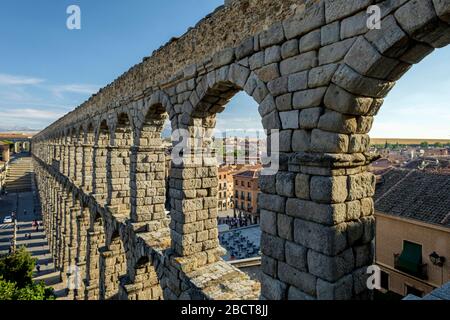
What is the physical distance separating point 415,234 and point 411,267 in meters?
1.27

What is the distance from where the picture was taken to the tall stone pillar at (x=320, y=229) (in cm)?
326

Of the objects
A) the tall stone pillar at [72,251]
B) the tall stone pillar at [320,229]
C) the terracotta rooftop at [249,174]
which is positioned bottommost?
the tall stone pillar at [72,251]

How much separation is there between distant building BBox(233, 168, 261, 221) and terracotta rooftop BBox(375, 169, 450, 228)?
22.9m

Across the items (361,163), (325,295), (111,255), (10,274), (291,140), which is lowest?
(10,274)

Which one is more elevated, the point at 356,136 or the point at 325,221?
the point at 356,136

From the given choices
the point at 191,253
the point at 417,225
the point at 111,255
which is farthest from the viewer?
the point at 417,225

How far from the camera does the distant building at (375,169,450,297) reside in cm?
1123

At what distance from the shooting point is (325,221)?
129 inches

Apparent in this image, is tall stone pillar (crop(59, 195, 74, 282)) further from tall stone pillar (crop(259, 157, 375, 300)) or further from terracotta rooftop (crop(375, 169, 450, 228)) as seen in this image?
tall stone pillar (crop(259, 157, 375, 300))

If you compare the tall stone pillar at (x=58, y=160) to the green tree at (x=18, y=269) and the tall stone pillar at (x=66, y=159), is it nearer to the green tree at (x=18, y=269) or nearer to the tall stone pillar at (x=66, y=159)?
the tall stone pillar at (x=66, y=159)

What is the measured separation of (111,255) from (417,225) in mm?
11363

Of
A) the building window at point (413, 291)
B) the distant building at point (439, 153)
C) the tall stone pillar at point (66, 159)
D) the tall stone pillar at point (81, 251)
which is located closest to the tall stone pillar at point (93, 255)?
the tall stone pillar at point (81, 251)
